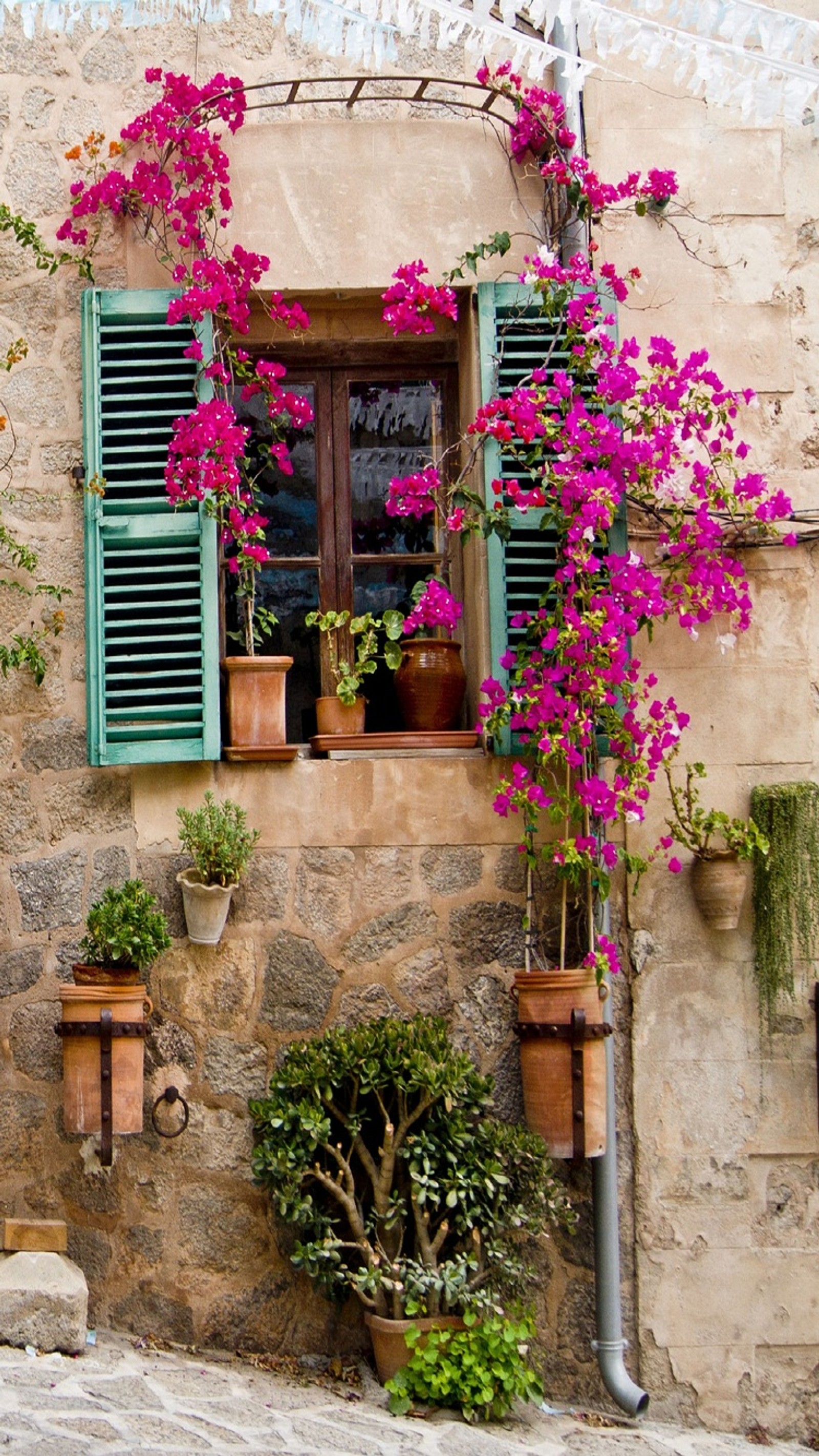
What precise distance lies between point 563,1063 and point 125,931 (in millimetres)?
1297

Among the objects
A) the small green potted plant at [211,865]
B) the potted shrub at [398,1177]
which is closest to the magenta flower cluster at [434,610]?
the small green potted plant at [211,865]

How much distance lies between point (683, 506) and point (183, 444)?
153cm

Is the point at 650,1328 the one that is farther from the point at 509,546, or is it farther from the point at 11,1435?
the point at 509,546

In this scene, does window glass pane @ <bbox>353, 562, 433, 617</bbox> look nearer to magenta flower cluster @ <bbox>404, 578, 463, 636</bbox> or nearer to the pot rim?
magenta flower cluster @ <bbox>404, 578, 463, 636</bbox>

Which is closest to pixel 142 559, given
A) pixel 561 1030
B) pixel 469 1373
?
pixel 561 1030

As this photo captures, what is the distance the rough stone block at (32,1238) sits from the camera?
4.59 metres

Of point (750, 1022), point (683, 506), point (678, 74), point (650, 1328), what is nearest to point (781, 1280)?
point (650, 1328)

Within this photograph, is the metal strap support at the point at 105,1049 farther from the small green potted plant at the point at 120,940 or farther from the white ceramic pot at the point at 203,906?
the white ceramic pot at the point at 203,906

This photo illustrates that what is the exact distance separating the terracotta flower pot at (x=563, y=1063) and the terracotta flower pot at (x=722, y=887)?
1.47 ft

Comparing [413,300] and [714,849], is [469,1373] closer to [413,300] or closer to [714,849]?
[714,849]

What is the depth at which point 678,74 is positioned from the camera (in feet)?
15.3

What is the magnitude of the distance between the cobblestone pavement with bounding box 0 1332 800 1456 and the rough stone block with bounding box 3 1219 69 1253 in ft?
0.96

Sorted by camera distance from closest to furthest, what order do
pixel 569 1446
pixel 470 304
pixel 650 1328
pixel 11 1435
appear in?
pixel 11 1435, pixel 569 1446, pixel 650 1328, pixel 470 304

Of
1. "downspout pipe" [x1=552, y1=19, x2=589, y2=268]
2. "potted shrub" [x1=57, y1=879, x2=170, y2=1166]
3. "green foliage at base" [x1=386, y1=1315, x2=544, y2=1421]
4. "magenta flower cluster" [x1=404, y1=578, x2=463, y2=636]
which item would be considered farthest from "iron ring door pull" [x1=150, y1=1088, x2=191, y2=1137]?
"downspout pipe" [x1=552, y1=19, x2=589, y2=268]
